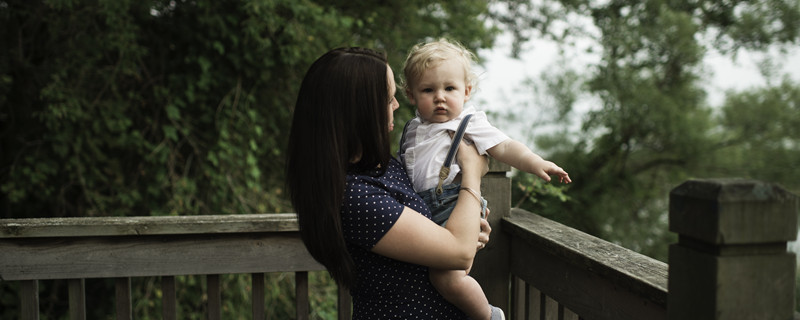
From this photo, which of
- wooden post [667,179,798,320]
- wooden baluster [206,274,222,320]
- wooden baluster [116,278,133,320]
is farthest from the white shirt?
wooden baluster [116,278,133,320]

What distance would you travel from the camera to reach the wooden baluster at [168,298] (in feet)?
5.56

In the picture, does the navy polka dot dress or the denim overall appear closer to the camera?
the navy polka dot dress

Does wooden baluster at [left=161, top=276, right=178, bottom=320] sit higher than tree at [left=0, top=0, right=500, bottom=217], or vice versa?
tree at [left=0, top=0, right=500, bottom=217]

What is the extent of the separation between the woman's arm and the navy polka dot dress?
0.02 meters

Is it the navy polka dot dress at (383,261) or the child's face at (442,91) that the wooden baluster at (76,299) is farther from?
the child's face at (442,91)

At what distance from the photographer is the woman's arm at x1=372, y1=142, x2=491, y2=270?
1.14 meters

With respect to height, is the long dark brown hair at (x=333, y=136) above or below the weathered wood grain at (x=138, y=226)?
above

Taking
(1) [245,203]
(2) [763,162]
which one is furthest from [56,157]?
(2) [763,162]

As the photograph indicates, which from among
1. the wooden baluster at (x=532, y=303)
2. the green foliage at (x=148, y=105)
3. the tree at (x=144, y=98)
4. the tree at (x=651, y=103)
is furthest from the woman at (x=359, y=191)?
the tree at (x=651, y=103)

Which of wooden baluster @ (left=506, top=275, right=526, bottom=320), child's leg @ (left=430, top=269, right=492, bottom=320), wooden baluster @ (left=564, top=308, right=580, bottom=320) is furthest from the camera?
wooden baluster @ (left=506, top=275, right=526, bottom=320)

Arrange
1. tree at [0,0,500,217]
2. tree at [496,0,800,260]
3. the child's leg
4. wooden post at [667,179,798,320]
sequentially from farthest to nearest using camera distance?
tree at [496,0,800,260]
tree at [0,0,500,217]
the child's leg
wooden post at [667,179,798,320]

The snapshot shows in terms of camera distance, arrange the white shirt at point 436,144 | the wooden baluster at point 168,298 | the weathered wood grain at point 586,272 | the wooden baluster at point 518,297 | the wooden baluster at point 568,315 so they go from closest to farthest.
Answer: the weathered wood grain at point 586,272 → the white shirt at point 436,144 → the wooden baluster at point 568,315 → the wooden baluster at point 168,298 → the wooden baluster at point 518,297

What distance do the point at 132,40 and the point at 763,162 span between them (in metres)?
8.31

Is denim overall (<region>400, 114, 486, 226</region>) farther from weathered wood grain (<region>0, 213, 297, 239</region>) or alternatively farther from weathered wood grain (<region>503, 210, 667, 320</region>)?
weathered wood grain (<region>0, 213, 297, 239</region>)
